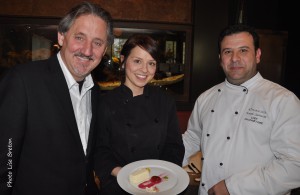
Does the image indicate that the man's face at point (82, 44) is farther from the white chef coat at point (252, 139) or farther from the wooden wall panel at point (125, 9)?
the wooden wall panel at point (125, 9)

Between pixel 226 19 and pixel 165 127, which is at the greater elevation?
pixel 226 19

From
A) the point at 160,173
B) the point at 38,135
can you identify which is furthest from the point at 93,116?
the point at 160,173

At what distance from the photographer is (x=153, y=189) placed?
1694 millimetres

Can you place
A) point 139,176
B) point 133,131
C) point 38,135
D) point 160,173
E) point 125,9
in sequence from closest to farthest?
point 38,135
point 139,176
point 160,173
point 133,131
point 125,9

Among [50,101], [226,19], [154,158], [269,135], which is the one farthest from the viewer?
[226,19]

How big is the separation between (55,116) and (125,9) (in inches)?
130

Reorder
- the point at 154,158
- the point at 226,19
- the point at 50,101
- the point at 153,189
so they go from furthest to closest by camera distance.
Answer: the point at 226,19
the point at 154,158
the point at 153,189
the point at 50,101

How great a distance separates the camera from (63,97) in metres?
1.62

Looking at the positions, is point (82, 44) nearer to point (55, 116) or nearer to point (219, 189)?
point (55, 116)

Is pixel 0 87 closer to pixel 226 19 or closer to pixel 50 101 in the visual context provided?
pixel 50 101

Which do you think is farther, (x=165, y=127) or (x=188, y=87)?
(x=188, y=87)

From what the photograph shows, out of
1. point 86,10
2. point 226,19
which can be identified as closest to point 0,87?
point 86,10

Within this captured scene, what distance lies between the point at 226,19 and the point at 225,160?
338 cm

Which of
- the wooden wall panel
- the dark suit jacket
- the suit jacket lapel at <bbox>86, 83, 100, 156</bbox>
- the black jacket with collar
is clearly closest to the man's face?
the dark suit jacket
